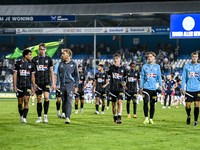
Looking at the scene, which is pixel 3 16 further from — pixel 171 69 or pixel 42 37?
pixel 171 69

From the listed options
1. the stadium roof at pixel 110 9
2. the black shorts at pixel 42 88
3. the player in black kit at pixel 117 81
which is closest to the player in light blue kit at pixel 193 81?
the player in black kit at pixel 117 81

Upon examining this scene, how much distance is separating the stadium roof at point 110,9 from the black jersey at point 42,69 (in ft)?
80.3

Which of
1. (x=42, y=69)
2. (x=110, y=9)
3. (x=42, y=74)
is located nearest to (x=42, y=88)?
(x=42, y=74)

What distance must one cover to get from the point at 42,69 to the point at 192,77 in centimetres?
485

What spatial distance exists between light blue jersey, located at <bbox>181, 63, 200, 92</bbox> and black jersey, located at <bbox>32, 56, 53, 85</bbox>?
4350 millimetres

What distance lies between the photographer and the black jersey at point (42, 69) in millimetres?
11016

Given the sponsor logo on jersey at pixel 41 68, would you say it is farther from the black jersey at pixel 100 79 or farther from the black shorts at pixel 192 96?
the black jersey at pixel 100 79

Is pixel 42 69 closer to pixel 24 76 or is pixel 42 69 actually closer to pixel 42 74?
pixel 42 74

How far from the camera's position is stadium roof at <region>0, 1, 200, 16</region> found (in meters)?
34.2

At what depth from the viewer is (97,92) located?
17.0 m

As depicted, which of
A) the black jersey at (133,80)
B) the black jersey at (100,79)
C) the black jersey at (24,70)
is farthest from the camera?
the black jersey at (100,79)

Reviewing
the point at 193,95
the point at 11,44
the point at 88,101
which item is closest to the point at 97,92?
the point at 193,95

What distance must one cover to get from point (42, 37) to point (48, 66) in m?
37.5

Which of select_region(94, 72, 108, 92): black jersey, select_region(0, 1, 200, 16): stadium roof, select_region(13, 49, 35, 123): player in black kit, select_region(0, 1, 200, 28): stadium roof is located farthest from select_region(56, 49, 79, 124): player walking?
select_region(0, 1, 200, 16): stadium roof
